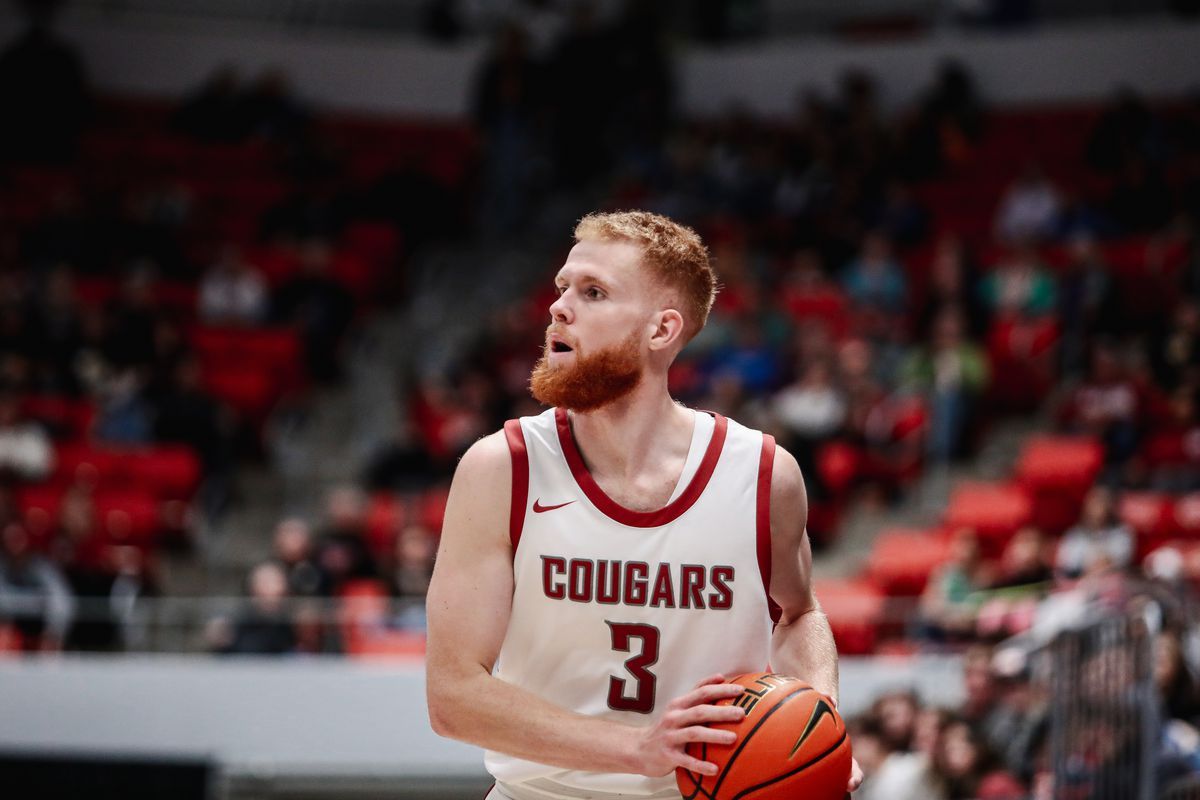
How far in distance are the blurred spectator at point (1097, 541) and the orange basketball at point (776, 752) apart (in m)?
6.36

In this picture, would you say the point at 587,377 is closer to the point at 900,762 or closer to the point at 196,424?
the point at 900,762

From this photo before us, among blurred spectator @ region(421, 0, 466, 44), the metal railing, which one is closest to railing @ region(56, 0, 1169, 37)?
blurred spectator @ region(421, 0, 466, 44)

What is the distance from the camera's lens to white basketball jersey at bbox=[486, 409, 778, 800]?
11.1 ft

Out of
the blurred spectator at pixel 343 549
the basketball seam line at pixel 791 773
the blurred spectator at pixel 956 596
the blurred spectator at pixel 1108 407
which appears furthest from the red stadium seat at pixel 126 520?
the basketball seam line at pixel 791 773

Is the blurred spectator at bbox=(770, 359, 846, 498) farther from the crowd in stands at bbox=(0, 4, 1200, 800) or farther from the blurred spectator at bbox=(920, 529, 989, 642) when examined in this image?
the blurred spectator at bbox=(920, 529, 989, 642)

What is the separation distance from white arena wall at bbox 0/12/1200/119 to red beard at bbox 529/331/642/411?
13483mm

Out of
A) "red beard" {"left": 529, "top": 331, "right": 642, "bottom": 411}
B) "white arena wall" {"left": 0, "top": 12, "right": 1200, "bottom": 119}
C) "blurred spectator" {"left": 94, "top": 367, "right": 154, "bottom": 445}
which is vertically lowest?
"red beard" {"left": 529, "top": 331, "right": 642, "bottom": 411}

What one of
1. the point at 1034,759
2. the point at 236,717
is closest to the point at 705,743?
the point at 1034,759

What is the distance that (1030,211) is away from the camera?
13891mm

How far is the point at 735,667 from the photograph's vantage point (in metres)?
3.45

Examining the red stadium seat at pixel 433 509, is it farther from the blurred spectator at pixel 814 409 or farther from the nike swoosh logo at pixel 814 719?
the nike swoosh logo at pixel 814 719

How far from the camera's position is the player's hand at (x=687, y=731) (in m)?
3.08

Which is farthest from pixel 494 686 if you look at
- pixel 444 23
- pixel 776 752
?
pixel 444 23

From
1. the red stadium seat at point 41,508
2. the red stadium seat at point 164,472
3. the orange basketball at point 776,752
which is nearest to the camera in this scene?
the orange basketball at point 776,752
